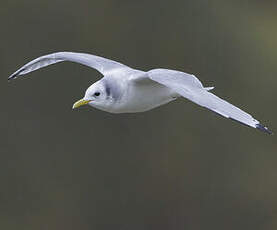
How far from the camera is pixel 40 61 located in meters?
3.56

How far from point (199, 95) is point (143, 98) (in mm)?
384

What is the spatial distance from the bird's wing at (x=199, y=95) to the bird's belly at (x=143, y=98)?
12cm

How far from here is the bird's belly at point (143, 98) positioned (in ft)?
9.96

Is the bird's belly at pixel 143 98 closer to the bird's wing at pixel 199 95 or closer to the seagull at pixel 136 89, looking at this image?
the seagull at pixel 136 89

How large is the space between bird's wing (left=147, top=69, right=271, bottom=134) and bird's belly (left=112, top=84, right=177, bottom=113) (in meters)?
0.12

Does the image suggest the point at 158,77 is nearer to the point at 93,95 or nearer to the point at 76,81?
the point at 93,95

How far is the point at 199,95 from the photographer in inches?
107

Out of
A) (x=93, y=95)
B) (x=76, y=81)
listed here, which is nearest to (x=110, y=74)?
(x=93, y=95)

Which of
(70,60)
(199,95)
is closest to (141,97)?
(199,95)

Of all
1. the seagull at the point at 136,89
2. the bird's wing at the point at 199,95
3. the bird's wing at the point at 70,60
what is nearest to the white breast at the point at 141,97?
the seagull at the point at 136,89

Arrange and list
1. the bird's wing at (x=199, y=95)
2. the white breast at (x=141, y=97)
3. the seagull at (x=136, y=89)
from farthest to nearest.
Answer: the white breast at (x=141, y=97)
the seagull at (x=136, y=89)
the bird's wing at (x=199, y=95)

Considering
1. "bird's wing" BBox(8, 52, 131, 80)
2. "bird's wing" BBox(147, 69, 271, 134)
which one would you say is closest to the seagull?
"bird's wing" BBox(147, 69, 271, 134)

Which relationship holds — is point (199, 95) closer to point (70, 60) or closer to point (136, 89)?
point (136, 89)

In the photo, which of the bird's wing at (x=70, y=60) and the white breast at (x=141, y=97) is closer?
the white breast at (x=141, y=97)
